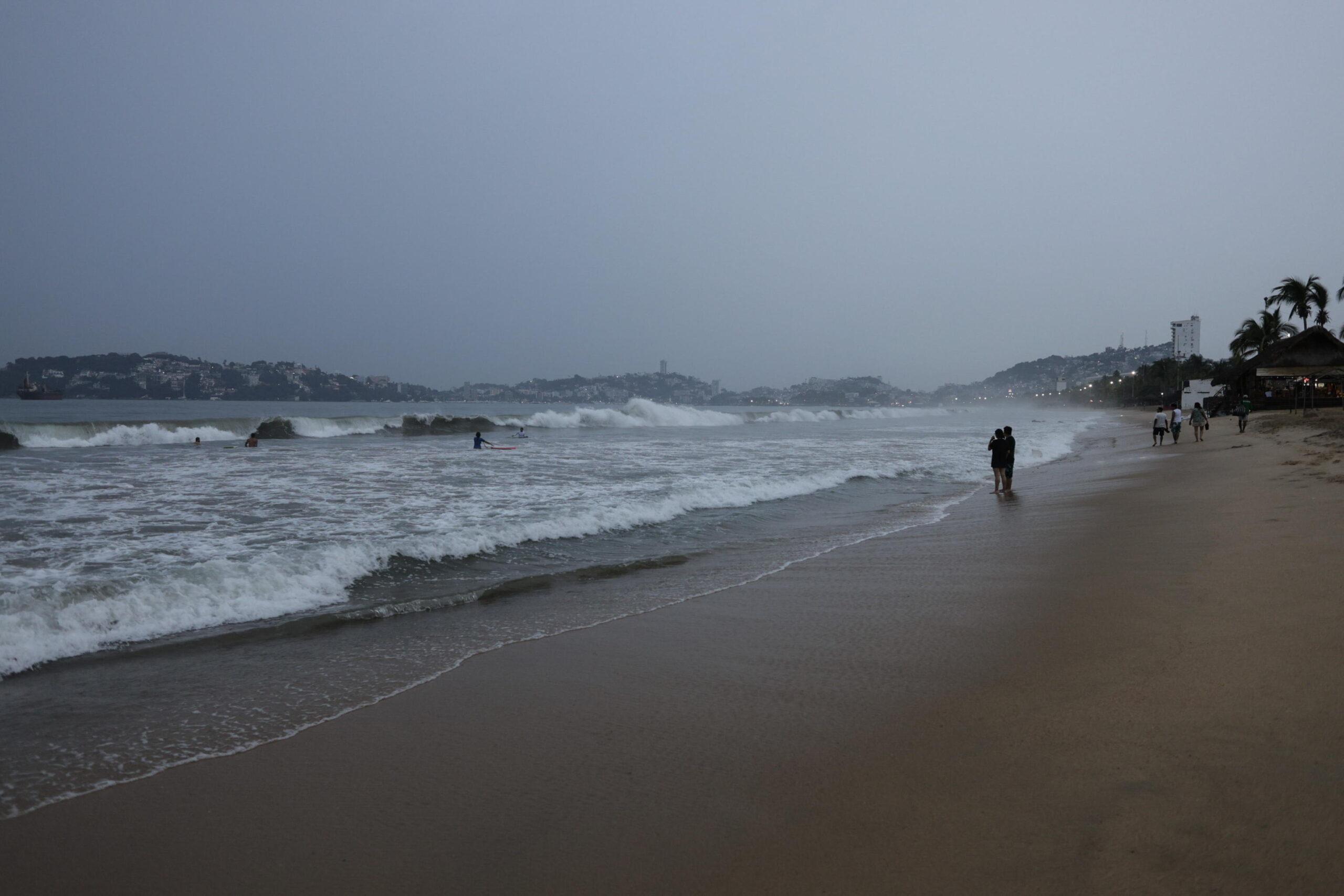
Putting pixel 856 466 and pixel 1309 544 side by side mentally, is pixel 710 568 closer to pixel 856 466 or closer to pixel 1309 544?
pixel 1309 544

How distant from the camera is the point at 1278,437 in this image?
2502 cm

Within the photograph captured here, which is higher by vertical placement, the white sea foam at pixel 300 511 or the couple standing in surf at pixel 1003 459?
the couple standing in surf at pixel 1003 459

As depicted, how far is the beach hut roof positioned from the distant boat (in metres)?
167

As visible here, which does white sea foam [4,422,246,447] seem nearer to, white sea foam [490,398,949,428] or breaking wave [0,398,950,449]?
breaking wave [0,398,950,449]

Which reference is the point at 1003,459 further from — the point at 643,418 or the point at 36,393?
the point at 36,393

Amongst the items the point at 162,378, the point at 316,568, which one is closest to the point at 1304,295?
the point at 316,568

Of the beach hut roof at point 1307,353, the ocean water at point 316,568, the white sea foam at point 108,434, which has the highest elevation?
the beach hut roof at point 1307,353

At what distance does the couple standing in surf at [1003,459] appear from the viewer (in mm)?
15992

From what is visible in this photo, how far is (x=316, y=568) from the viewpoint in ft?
26.1

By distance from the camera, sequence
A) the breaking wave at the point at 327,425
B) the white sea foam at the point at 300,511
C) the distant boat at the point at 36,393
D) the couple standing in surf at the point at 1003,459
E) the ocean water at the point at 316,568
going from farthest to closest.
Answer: the distant boat at the point at 36,393
the breaking wave at the point at 327,425
the couple standing in surf at the point at 1003,459
the white sea foam at the point at 300,511
the ocean water at the point at 316,568

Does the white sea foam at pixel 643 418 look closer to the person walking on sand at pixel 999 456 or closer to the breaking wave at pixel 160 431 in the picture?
the breaking wave at pixel 160 431

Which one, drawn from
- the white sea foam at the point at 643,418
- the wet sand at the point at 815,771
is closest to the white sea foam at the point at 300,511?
the wet sand at the point at 815,771

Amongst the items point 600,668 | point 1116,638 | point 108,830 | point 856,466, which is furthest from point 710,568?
point 856,466

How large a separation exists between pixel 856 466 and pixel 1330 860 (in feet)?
65.6
